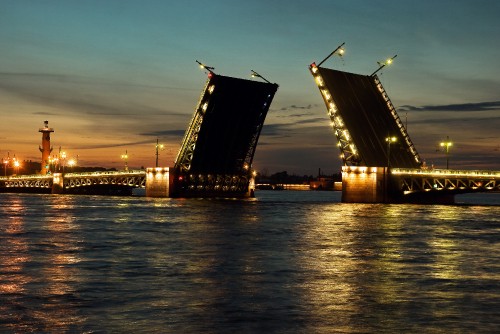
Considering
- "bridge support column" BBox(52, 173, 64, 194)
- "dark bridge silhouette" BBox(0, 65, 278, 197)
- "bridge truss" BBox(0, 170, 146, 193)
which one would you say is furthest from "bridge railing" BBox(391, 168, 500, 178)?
"bridge support column" BBox(52, 173, 64, 194)

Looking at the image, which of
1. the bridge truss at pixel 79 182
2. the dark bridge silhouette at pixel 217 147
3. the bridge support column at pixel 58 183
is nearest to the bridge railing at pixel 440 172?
the dark bridge silhouette at pixel 217 147

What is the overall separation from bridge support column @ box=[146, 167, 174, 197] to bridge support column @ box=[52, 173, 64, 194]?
28714 mm

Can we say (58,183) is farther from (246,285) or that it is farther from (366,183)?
(246,285)

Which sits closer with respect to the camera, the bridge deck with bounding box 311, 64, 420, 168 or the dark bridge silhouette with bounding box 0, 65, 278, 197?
the bridge deck with bounding box 311, 64, 420, 168

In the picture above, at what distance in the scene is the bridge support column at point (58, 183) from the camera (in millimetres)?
121381

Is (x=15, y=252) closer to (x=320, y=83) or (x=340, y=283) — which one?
(x=340, y=283)

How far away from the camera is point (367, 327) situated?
11805 millimetres

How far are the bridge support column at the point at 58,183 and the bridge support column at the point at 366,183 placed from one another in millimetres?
55143

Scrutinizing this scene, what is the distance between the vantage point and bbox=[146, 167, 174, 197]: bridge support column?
89688 millimetres

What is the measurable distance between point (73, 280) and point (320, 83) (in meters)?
52.8

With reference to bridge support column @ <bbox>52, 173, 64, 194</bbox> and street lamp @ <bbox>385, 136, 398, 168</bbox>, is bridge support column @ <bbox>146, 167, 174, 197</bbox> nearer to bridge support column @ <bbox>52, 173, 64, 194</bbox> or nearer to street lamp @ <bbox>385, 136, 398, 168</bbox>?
street lamp @ <bbox>385, 136, 398, 168</bbox>

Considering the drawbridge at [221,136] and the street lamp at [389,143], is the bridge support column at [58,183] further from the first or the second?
the street lamp at [389,143]

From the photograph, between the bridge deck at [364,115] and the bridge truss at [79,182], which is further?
the bridge truss at [79,182]

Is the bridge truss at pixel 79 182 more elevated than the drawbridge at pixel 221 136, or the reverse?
the drawbridge at pixel 221 136
